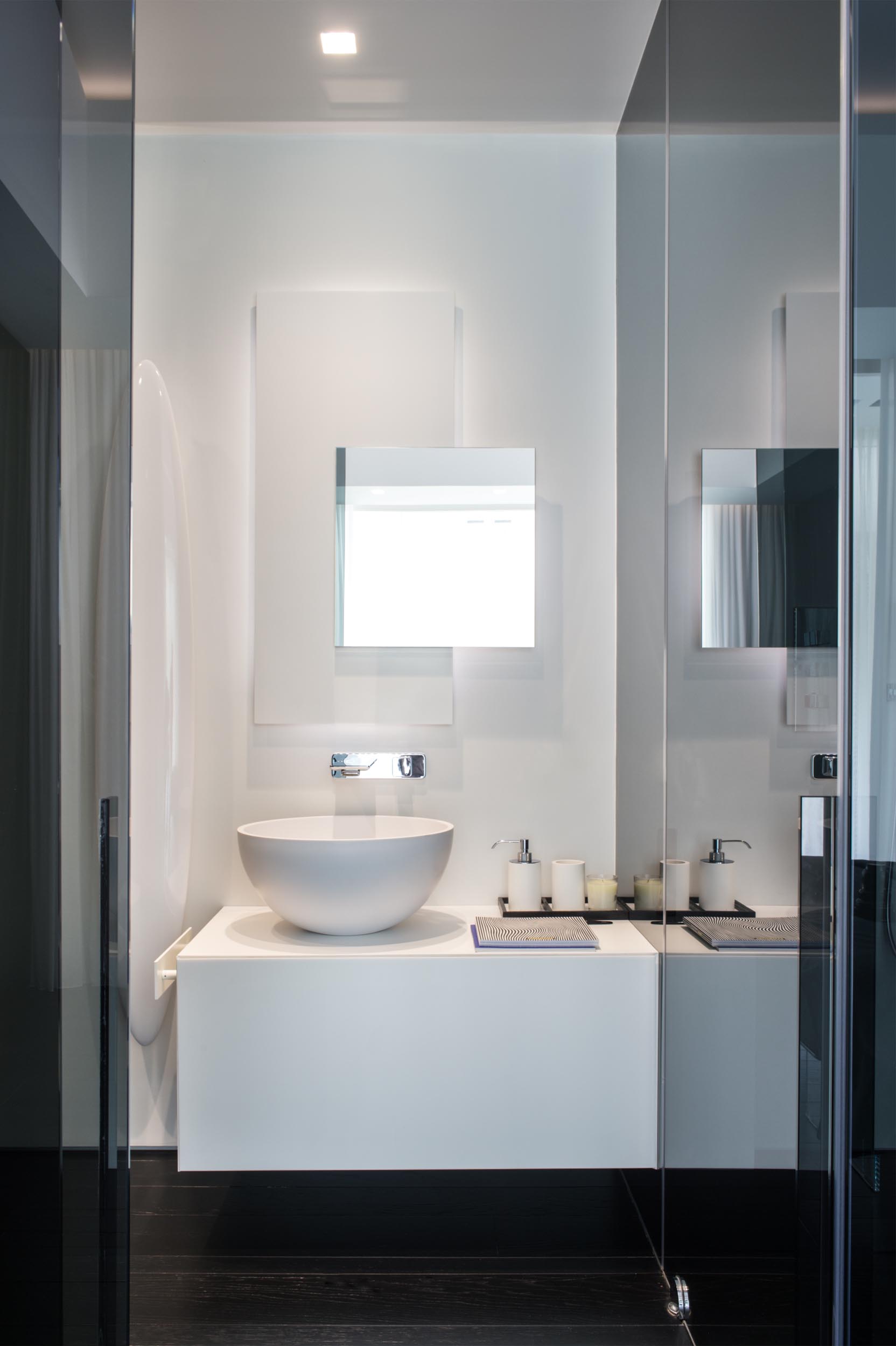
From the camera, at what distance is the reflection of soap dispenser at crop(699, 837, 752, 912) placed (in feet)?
4.47

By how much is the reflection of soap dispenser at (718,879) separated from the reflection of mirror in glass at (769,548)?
321 millimetres

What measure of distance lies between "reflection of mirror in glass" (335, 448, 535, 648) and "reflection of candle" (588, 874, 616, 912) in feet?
2.02

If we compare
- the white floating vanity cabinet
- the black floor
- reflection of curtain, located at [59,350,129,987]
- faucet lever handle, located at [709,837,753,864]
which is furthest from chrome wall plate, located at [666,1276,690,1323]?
reflection of curtain, located at [59,350,129,987]

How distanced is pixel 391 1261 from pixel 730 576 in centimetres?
159

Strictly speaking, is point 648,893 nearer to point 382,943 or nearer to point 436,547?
point 382,943

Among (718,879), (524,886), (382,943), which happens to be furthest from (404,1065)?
(718,879)

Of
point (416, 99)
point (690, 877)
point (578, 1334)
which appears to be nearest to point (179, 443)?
point (416, 99)

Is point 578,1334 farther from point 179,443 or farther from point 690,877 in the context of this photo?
point 179,443

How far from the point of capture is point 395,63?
2086 mm

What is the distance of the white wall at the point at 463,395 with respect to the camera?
2291 mm

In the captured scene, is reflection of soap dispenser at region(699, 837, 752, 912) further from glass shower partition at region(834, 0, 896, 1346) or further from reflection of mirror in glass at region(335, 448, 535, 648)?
reflection of mirror in glass at region(335, 448, 535, 648)

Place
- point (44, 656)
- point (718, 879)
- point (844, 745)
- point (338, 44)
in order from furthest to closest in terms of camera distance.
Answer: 1. point (338, 44)
2. point (718, 879)
3. point (844, 745)
4. point (44, 656)

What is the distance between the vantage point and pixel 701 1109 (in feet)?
5.09

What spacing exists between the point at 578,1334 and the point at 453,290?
2.33m
